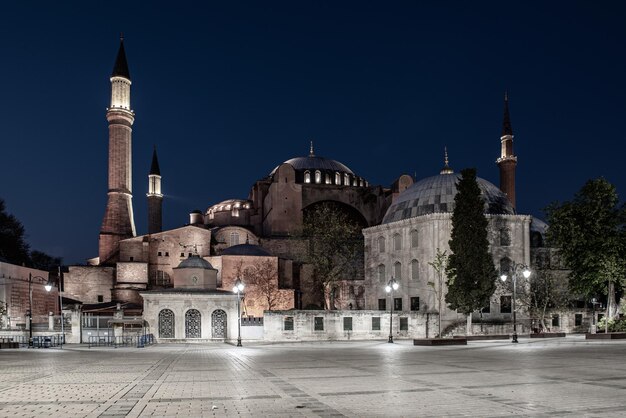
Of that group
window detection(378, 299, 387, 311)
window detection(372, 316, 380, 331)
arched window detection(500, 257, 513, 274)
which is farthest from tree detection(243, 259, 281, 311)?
arched window detection(500, 257, 513, 274)

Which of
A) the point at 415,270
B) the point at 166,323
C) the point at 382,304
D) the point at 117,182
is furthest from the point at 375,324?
the point at 117,182

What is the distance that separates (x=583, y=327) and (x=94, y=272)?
39.0m

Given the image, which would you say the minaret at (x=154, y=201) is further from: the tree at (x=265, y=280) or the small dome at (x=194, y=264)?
the small dome at (x=194, y=264)

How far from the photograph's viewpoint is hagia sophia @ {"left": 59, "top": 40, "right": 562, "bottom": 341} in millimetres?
40906

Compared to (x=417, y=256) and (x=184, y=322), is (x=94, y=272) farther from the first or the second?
(x=417, y=256)

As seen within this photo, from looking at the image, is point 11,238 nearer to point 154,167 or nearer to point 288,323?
point 154,167

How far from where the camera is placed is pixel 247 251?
50594mm

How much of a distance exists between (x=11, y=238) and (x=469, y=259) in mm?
49465

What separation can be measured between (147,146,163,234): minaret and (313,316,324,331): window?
35.7 meters

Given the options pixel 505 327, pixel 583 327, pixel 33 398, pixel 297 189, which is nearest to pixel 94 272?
pixel 297 189

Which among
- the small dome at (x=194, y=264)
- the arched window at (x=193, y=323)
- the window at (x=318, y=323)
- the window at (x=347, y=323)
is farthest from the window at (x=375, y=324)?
the small dome at (x=194, y=264)

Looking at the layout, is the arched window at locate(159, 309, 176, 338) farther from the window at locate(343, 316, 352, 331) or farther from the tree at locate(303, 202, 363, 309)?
the tree at locate(303, 202, 363, 309)

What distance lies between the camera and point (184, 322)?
35.8m

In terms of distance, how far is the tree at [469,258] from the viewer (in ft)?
118
